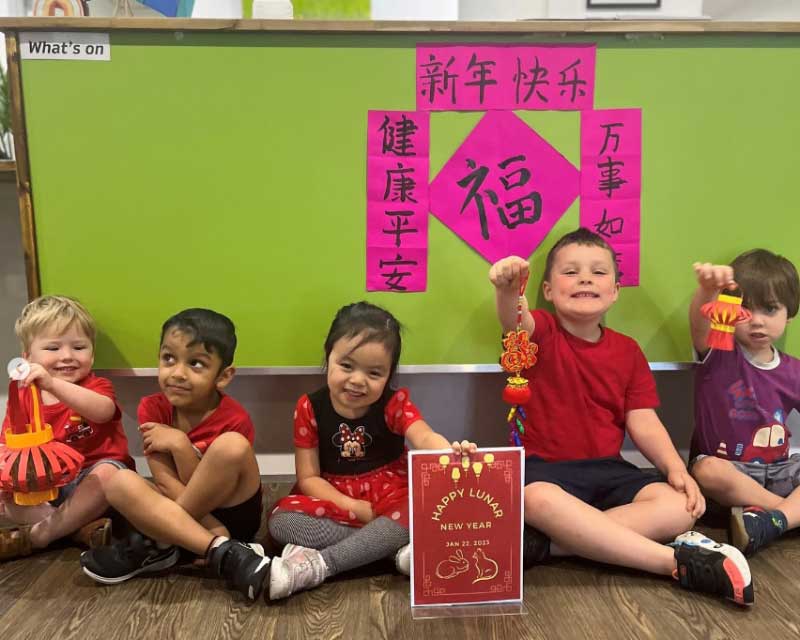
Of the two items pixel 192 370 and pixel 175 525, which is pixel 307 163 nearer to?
pixel 192 370

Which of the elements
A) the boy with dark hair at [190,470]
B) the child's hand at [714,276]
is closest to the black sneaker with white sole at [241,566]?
the boy with dark hair at [190,470]

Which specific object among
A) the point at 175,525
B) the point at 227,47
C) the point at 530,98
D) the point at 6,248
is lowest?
the point at 175,525

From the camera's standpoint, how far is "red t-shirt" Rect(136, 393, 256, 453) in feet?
4.59

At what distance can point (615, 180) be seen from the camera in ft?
5.20

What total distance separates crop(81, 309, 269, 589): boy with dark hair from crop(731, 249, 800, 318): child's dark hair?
125cm

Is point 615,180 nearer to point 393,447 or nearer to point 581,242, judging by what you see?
point 581,242

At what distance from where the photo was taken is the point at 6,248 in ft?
6.06

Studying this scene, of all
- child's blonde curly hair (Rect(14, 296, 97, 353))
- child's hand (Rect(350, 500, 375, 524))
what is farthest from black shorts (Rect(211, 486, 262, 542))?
child's blonde curly hair (Rect(14, 296, 97, 353))

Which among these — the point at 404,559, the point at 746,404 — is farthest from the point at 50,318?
the point at 746,404

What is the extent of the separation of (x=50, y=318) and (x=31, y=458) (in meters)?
0.37

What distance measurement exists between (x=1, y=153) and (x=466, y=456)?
1.48m

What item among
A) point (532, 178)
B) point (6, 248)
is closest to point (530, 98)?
point (532, 178)

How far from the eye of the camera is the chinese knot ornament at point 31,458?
3.97 feet

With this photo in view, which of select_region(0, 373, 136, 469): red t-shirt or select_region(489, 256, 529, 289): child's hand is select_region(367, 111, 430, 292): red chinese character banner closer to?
select_region(489, 256, 529, 289): child's hand
